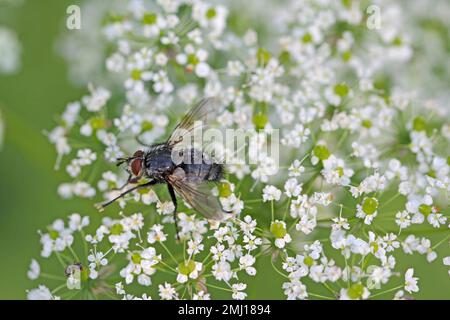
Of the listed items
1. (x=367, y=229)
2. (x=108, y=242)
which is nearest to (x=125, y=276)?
(x=108, y=242)

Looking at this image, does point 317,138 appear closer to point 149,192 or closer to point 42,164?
point 149,192

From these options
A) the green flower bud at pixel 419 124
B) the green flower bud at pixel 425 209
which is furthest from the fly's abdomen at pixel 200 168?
the green flower bud at pixel 419 124

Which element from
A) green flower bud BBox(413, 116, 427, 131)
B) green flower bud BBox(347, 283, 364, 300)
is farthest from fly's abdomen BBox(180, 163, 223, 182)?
green flower bud BBox(413, 116, 427, 131)

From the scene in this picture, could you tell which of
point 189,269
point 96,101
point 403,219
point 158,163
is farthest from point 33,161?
point 403,219

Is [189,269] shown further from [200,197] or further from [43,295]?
[43,295]

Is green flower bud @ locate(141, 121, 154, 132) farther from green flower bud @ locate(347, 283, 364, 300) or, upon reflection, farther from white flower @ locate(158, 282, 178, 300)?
green flower bud @ locate(347, 283, 364, 300)

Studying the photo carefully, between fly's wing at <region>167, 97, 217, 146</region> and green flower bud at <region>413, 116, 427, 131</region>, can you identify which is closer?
fly's wing at <region>167, 97, 217, 146</region>

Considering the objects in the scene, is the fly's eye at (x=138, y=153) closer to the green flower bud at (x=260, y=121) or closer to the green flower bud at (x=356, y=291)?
the green flower bud at (x=260, y=121)
